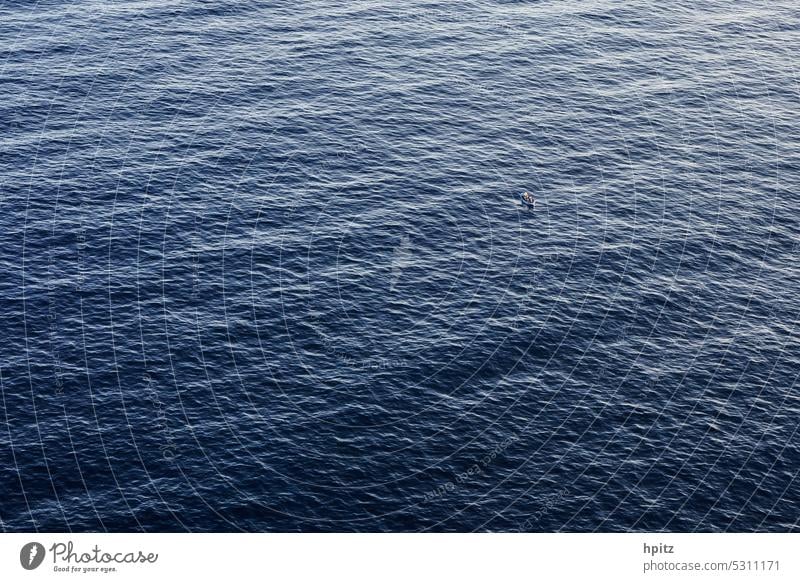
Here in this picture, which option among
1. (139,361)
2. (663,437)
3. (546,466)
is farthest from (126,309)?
(663,437)

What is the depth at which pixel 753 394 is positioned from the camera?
568 feet

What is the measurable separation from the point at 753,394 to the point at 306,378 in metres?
64.1

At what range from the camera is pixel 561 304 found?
19200 cm

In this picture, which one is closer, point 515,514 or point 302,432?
point 515,514

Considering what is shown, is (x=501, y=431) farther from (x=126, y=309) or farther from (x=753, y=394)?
(x=126, y=309)

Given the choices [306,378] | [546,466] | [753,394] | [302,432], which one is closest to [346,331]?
[306,378]
